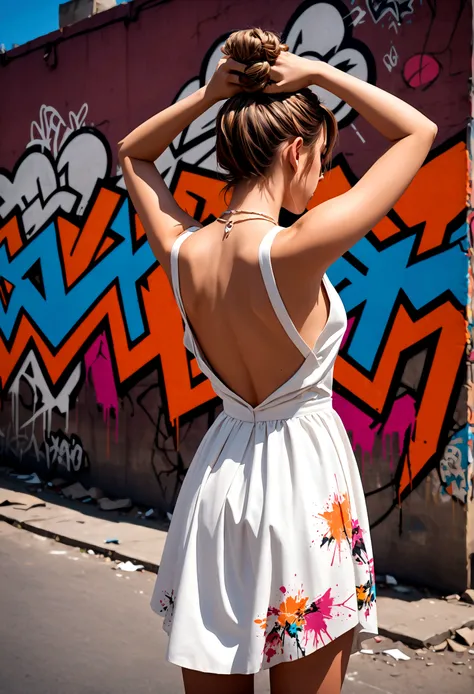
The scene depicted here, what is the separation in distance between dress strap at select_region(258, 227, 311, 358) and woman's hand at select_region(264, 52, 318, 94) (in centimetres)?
32

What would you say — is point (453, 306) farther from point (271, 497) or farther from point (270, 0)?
point (271, 497)

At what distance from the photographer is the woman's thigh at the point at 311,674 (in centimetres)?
158

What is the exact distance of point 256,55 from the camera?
5.40ft

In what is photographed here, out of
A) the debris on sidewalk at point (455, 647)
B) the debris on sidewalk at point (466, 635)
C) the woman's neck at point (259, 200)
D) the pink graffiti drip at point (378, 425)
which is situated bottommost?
the debris on sidewalk at point (455, 647)

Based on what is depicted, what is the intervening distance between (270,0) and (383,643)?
13.4 feet

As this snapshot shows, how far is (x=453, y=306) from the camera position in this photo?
4.23m

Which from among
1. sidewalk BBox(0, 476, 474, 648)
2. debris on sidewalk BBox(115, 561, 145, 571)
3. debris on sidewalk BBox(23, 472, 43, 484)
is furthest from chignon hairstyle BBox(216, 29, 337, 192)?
debris on sidewalk BBox(23, 472, 43, 484)

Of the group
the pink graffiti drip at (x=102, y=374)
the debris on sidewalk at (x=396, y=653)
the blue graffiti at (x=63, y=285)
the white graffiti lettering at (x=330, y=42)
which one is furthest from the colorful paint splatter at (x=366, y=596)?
the pink graffiti drip at (x=102, y=374)

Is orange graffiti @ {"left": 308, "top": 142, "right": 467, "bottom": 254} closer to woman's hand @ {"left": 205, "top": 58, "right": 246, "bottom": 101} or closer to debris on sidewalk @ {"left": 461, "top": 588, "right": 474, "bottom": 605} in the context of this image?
debris on sidewalk @ {"left": 461, "top": 588, "right": 474, "bottom": 605}

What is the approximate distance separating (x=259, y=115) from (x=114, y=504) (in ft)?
16.6

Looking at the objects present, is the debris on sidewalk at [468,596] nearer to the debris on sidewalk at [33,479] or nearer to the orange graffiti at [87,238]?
the orange graffiti at [87,238]

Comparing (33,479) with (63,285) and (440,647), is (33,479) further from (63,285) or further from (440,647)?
(440,647)

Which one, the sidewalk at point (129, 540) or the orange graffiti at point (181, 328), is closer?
the sidewalk at point (129, 540)

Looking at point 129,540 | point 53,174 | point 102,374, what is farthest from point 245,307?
point 53,174
